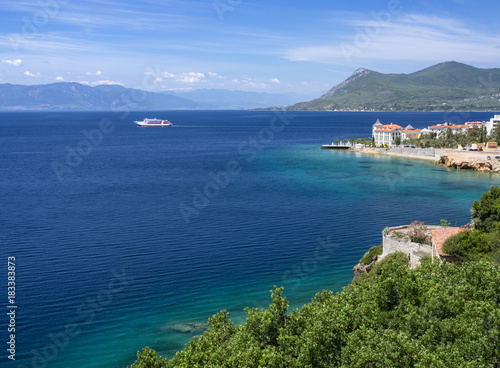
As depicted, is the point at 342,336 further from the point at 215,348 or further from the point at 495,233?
the point at 495,233

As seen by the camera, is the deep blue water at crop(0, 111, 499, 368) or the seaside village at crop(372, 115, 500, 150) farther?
the seaside village at crop(372, 115, 500, 150)

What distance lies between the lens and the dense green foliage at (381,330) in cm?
1353

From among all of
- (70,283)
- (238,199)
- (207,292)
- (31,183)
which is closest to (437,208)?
(238,199)

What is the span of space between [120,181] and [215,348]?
60151mm

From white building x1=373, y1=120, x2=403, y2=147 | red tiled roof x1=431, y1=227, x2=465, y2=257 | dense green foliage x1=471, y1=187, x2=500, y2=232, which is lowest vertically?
red tiled roof x1=431, y1=227, x2=465, y2=257

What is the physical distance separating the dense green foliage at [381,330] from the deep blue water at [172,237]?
31.1 feet

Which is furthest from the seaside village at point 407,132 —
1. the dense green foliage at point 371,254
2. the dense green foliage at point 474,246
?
the dense green foliage at point 474,246

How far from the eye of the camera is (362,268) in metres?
33.0

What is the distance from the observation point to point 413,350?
1329 cm

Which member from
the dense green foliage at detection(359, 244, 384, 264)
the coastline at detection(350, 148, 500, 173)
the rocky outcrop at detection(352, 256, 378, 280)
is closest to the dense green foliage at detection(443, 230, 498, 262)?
the rocky outcrop at detection(352, 256, 378, 280)

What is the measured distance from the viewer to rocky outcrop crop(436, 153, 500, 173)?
86375 millimetres

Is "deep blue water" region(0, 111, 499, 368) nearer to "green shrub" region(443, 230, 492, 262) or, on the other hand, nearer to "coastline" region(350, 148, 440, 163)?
"green shrub" region(443, 230, 492, 262)

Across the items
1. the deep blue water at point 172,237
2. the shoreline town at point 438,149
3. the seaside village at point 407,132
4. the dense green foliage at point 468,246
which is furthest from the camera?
the seaside village at point 407,132

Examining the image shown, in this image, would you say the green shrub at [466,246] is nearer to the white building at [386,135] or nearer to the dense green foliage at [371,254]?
the dense green foliage at [371,254]
